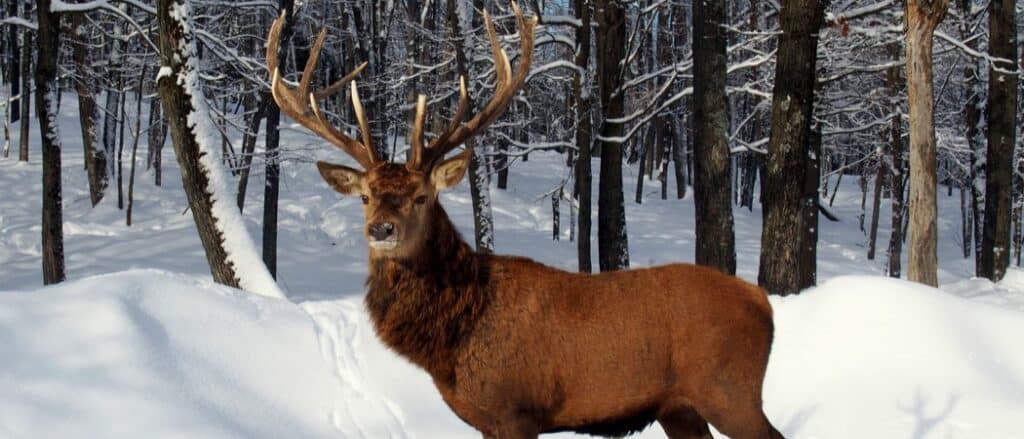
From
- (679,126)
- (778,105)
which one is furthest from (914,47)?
(679,126)

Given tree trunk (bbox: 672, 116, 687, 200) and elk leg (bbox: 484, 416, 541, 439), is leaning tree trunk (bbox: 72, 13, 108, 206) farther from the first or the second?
elk leg (bbox: 484, 416, 541, 439)

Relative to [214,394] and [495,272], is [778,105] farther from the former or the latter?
[214,394]

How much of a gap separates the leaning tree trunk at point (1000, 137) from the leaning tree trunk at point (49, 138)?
17254 millimetres

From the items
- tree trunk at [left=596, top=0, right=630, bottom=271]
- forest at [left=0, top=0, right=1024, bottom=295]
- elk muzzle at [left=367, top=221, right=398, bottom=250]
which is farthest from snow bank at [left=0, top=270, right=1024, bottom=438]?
tree trunk at [left=596, top=0, right=630, bottom=271]

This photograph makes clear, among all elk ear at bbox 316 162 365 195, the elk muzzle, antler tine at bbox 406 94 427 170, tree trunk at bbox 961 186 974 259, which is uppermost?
antler tine at bbox 406 94 427 170

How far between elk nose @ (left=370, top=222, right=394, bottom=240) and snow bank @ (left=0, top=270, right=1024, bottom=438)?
24.5 inches

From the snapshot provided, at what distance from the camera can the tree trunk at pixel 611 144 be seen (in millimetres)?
14836

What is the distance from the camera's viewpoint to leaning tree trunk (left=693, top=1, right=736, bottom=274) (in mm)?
11539

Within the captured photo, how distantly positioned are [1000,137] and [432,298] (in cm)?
1721

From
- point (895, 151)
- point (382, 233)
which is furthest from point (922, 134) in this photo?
point (895, 151)

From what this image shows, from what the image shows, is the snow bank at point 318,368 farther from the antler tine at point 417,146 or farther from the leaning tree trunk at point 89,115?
the leaning tree trunk at point 89,115

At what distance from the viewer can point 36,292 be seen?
5836mm

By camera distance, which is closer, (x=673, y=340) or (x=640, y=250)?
(x=673, y=340)

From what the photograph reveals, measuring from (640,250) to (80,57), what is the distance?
16.1 m
